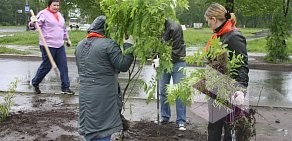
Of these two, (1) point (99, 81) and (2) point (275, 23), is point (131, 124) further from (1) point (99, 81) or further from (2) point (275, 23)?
(2) point (275, 23)

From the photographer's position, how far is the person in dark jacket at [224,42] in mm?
4199

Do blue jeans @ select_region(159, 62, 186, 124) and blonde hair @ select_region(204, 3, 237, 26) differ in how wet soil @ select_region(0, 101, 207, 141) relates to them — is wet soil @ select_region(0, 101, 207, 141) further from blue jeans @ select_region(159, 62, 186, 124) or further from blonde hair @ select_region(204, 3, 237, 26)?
blonde hair @ select_region(204, 3, 237, 26)

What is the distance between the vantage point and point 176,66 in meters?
6.00

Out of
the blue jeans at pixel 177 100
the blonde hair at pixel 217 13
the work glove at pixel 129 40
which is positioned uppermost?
the blonde hair at pixel 217 13

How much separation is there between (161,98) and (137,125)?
1.64ft

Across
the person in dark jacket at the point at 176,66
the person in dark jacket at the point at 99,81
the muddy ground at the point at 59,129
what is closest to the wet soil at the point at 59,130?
the muddy ground at the point at 59,129

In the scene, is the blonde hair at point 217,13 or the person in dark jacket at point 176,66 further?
the person in dark jacket at point 176,66

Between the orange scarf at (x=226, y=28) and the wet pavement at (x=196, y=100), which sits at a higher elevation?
the orange scarf at (x=226, y=28)

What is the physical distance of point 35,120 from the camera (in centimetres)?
630

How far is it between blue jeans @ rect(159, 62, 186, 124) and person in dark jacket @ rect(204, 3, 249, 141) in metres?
1.30

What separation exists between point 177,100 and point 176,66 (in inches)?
18.2

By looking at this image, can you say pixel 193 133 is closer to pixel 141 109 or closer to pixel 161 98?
pixel 161 98

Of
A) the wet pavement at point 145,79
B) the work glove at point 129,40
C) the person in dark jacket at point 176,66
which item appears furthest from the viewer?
the wet pavement at point 145,79

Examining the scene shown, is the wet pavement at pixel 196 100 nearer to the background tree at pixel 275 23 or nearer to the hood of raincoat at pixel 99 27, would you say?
the hood of raincoat at pixel 99 27
